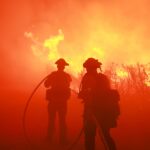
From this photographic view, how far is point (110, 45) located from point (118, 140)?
27.4 meters

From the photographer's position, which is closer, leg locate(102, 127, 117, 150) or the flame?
leg locate(102, 127, 117, 150)

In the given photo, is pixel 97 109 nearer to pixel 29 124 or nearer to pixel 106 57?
pixel 29 124

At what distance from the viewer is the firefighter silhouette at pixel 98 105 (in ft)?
32.3

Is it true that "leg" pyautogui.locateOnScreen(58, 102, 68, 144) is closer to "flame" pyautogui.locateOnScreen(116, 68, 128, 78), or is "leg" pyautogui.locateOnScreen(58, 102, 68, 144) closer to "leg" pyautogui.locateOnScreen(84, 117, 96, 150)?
"leg" pyautogui.locateOnScreen(84, 117, 96, 150)

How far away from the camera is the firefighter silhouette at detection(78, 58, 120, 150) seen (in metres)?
9.86

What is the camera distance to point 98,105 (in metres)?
9.94

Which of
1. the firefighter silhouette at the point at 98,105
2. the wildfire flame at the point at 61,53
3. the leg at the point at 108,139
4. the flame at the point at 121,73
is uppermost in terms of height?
the wildfire flame at the point at 61,53

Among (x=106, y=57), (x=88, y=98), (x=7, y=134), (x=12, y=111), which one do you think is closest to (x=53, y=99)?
(x=7, y=134)

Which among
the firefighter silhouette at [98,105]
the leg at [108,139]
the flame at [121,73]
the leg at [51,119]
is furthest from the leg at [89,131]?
the flame at [121,73]

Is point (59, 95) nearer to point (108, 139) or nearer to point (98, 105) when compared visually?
point (98, 105)

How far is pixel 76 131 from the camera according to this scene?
1516 cm

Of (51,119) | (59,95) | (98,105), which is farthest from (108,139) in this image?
(51,119)

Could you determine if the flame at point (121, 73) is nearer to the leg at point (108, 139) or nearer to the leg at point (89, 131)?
the leg at point (89, 131)

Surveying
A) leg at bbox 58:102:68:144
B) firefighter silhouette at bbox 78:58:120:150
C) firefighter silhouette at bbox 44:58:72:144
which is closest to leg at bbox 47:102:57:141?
firefighter silhouette at bbox 44:58:72:144
